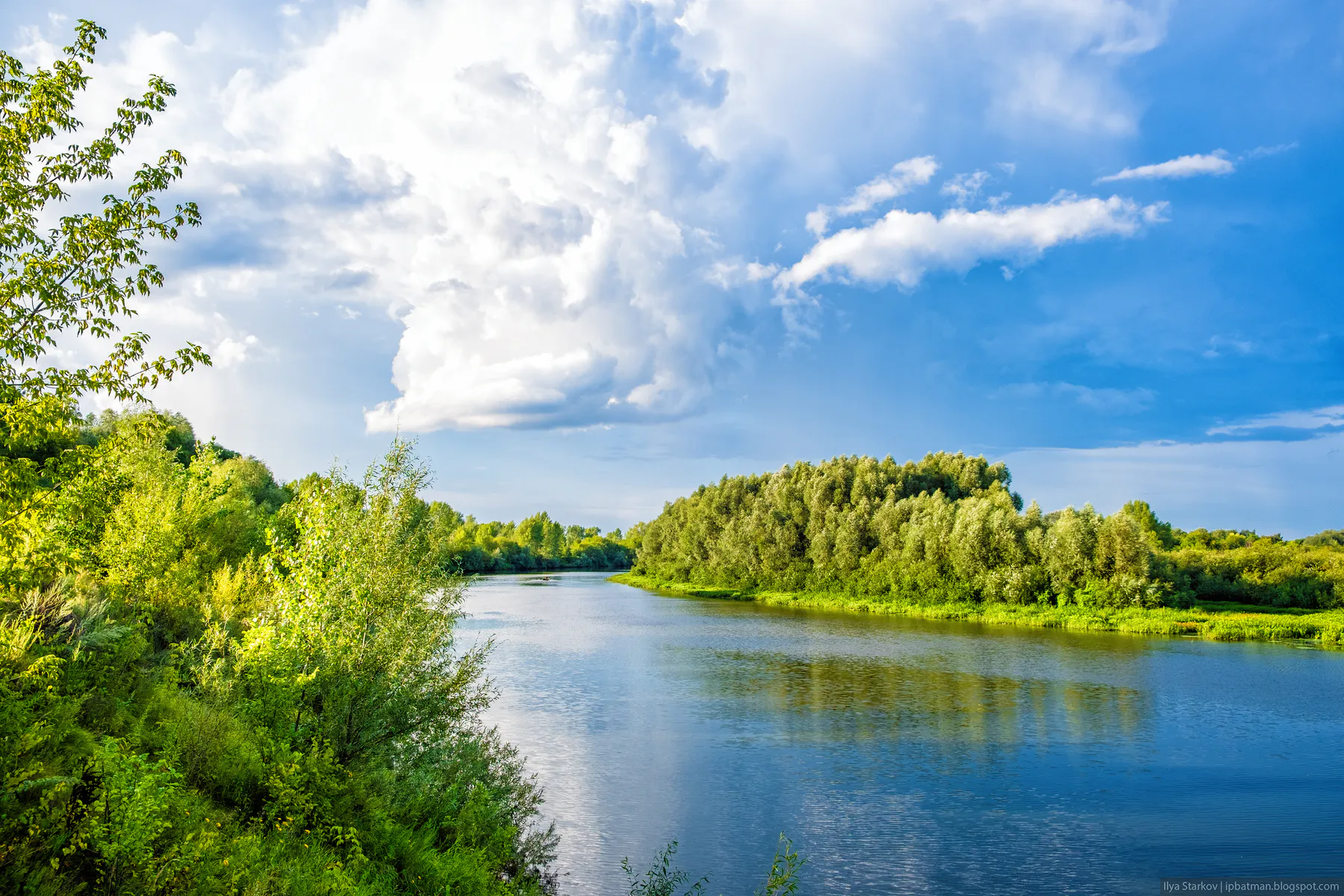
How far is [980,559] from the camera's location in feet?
225

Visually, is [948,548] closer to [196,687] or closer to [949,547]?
[949,547]

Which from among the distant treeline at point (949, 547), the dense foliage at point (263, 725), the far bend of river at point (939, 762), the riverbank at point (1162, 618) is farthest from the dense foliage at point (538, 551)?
the dense foliage at point (263, 725)

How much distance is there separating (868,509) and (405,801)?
78359 mm

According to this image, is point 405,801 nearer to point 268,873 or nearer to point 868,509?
point 268,873

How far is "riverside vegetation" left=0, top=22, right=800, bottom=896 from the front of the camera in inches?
321

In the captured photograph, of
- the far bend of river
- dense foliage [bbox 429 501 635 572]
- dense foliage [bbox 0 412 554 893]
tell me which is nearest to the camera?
dense foliage [bbox 0 412 554 893]

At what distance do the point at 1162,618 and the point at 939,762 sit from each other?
1641 inches

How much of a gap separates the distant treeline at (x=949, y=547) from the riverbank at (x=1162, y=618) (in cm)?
181

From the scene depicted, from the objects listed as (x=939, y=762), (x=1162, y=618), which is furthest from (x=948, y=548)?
(x=939, y=762)

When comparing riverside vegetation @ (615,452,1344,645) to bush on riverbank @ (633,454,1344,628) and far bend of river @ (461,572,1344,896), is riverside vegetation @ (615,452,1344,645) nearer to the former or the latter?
bush on riverbank @ (633,454,1344,628)

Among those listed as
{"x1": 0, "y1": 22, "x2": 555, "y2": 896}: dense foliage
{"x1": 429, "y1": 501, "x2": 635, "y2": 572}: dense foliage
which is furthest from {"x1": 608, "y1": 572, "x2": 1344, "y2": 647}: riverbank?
{"x1": 429, "y1": 501, "x2": 635, "y2": 572}: dense foliage

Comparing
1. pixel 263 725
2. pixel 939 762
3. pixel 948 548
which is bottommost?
pixel 939 762

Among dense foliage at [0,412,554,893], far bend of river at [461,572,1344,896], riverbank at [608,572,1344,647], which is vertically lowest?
far bend of river at [461,572,1344,896]

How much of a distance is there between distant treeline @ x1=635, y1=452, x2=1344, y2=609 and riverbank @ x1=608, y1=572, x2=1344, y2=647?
1806 millimetres
